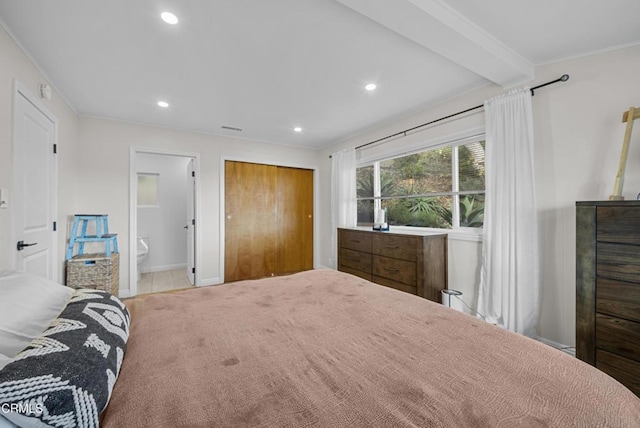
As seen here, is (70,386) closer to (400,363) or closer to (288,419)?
(288,419)

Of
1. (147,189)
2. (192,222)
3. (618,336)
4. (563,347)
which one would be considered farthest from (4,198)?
(563,347)

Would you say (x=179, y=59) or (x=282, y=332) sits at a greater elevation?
(x=179, y=59)

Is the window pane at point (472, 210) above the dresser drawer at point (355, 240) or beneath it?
above

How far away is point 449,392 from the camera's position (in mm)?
743

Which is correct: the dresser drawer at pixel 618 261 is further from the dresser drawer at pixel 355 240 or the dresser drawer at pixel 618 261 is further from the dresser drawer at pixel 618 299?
the dresser drawer at pixel 355 240

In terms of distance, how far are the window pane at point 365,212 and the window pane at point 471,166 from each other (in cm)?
150

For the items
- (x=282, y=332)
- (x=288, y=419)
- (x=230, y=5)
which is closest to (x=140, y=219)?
(x=230, y=5)

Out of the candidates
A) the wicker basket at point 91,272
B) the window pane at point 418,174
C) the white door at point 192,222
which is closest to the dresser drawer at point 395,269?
the window pane at point 418,174

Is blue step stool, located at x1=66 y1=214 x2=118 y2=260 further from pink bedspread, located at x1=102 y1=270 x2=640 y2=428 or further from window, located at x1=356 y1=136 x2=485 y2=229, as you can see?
window, located at x1=356 y1=136 x2=485 y2=229

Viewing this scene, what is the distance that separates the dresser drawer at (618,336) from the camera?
1.45m

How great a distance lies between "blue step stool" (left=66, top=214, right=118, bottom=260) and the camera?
9.79ft

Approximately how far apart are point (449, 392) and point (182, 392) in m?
0.77

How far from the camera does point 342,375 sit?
828 mm

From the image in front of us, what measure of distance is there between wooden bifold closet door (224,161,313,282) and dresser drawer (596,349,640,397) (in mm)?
4134
